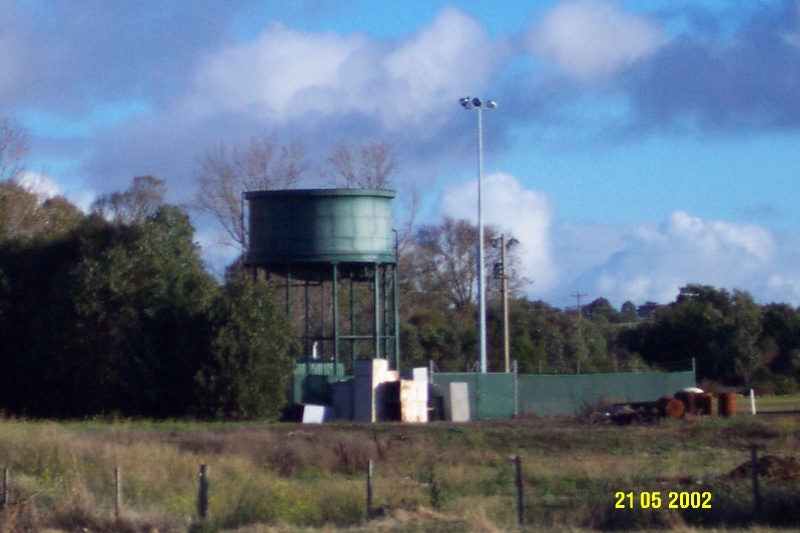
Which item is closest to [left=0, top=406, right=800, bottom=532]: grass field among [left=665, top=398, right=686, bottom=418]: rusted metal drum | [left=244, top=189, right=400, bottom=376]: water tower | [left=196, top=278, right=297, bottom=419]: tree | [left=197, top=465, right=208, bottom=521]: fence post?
[left=197, top=465, right=208, bottom=521]: fence post

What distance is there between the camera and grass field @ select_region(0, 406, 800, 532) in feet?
57.1

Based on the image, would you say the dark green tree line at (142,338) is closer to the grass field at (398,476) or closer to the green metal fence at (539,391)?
the grass field at (398,476)

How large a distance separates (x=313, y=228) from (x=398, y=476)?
15.0m

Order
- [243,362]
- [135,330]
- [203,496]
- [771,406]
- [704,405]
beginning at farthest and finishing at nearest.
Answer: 1. [771,406]
2. [704,405]
3. [135,330]
4. [243,362]
5. [203,496]

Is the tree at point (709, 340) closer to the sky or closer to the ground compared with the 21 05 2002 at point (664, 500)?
closer to the sky

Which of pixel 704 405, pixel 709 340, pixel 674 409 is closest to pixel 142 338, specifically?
pixel 674 409

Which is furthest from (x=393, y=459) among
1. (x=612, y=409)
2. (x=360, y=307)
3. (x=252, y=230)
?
(x=360, y=307)

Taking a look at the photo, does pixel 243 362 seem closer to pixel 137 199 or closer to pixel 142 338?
pixel 142 338

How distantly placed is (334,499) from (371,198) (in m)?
20.7

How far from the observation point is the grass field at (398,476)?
17.4 metres

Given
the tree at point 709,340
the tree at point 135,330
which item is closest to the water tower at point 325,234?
the tree at point 135,330

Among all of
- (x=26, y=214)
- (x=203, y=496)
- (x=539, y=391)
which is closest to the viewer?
(x=203, y=496)

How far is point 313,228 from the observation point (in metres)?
37.6

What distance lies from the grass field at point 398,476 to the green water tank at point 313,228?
24.9 feet
